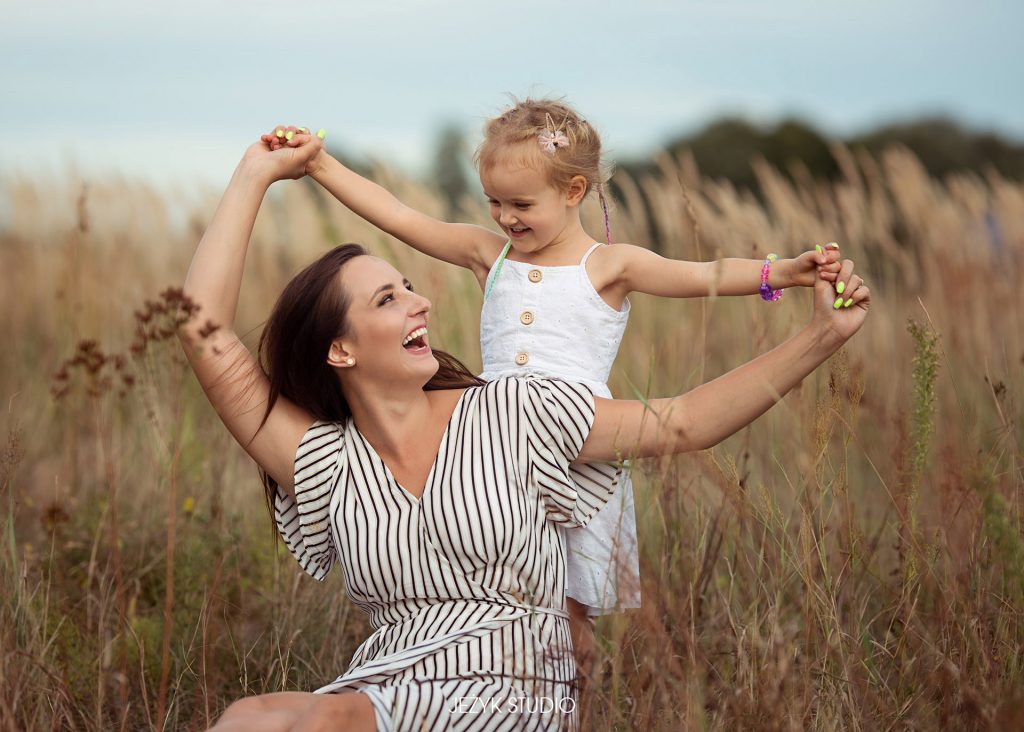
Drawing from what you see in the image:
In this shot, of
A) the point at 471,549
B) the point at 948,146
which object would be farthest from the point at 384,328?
the point at 948,146

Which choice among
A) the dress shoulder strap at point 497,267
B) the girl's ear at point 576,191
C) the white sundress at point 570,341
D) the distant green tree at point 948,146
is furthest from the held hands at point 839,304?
the distant green tree at point 948,146

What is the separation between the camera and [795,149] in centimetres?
2167

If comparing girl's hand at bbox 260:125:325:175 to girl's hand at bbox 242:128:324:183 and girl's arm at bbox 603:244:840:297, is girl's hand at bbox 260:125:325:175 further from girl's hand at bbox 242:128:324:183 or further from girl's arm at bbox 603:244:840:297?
girl's arm at bbox 603:244:840:297

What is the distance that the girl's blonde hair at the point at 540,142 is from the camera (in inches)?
96.1

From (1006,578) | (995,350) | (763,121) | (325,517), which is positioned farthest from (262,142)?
(763,121)

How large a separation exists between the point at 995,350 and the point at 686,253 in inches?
59.0

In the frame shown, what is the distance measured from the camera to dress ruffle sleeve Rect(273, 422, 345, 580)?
237 cm

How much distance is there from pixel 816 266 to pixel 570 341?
58 centimetres

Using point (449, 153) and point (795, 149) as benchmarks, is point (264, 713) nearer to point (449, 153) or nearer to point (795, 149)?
point (795, 149)

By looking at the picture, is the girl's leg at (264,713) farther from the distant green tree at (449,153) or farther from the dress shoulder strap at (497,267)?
the distant green tree at (449,153)

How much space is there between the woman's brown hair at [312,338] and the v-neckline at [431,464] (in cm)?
10

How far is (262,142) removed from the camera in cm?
258

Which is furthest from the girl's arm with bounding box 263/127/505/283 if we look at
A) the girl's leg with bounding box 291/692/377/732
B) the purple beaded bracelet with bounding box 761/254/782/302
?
the girl's leg with bounding box 291/692/377/732

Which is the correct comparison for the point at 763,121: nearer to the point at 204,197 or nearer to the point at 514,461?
the point at 204,197
